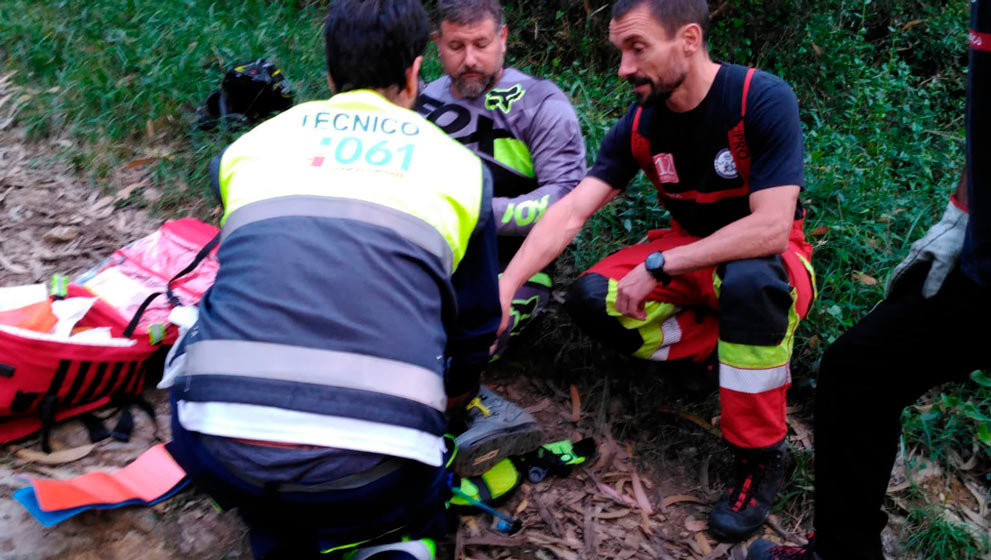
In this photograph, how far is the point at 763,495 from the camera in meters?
2.91

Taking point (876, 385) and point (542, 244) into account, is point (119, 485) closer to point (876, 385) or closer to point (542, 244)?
point (542, 244)

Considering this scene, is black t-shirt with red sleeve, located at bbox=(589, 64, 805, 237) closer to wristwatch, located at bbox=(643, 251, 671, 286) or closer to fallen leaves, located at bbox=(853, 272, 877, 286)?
wristwatch, located at bbox=(643, 251, 671, 286)

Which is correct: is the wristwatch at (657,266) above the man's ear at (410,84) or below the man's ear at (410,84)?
below

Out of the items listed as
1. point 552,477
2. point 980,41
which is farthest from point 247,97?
point 980,41

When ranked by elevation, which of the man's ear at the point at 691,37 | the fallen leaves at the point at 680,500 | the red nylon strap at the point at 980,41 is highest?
the red nylon strap at the point at 980,41

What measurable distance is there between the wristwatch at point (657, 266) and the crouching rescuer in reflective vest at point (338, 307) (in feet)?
3.74

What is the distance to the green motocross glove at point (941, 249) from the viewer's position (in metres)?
2.03

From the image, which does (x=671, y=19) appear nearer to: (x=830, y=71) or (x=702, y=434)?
(x=702, y=434)

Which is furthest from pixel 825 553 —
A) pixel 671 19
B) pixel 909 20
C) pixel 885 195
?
pixel 909 20

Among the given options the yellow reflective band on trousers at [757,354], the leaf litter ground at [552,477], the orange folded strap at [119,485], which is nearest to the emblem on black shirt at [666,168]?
the yellow reflective band on trousers at [757,354]

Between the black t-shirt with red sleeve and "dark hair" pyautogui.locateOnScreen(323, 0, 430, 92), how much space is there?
1383mm

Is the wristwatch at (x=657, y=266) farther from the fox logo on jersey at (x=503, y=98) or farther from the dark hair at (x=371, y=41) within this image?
the dark hair at (x=371, y=41)

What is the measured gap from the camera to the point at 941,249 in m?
2.05

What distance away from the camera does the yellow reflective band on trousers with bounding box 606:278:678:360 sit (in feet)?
10.4
